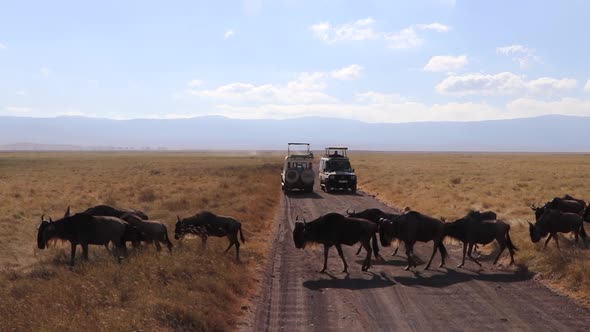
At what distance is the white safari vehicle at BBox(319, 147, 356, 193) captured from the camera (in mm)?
38938

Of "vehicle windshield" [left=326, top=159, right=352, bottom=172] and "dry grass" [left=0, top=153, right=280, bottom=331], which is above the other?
"vehicle windshield" [left=326, top=159, right=352, bottom=172]

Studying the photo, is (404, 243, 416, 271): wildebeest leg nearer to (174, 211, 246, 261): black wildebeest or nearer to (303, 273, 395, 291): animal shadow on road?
(303, 273, 395, 291): animal shadow on road

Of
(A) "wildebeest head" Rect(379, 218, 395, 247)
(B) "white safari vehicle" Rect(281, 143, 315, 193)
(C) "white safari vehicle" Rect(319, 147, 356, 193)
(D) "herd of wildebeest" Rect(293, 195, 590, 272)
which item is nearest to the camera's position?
(D) "herd of wildebeest" Rect(293, 195, 590, 272)

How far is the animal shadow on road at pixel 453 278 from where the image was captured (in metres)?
12.9

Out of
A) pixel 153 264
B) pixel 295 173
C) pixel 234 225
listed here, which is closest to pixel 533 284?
pixel 234 225

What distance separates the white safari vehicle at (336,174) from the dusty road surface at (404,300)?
22.8 m

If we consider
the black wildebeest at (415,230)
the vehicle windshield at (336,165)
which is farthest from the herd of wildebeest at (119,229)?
the vehicle windshield at (336,165)

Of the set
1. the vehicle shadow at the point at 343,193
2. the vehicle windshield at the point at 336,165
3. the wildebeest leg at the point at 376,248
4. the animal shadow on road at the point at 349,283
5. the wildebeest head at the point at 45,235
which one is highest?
the vehicle windshield at the point at 336,165

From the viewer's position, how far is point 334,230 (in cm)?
1429

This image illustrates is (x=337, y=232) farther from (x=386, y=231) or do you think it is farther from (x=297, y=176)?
(x=297, y=176)

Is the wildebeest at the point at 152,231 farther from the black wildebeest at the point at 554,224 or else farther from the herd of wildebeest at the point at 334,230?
the black wildebeest at the point at 554,224

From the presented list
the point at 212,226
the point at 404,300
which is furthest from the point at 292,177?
the point at 404,300

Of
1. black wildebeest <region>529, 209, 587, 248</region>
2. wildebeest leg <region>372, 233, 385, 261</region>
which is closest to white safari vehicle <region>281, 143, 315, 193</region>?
wildebeest leg <region>372, 233, 385, 261</region>

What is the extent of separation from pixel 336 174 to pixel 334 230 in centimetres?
2476
